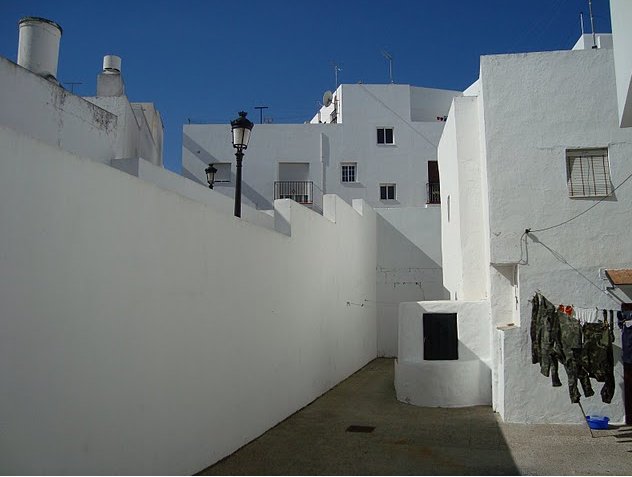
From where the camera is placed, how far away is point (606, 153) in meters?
10.8

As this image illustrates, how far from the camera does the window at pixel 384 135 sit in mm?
26969

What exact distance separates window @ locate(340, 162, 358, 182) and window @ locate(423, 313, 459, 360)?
14260 millimetres

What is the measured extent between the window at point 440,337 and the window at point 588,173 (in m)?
3.59

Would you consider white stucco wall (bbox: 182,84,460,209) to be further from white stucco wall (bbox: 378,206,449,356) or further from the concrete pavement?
the concrete pavement

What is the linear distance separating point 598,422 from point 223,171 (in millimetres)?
19269

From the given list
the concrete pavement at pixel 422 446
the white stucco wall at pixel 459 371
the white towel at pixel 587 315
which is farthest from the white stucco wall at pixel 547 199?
the white stucco wall at pixel 459 371

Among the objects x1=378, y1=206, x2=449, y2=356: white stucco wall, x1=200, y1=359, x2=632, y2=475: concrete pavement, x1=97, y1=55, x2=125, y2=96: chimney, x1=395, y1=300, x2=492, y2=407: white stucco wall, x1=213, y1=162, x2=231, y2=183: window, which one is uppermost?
x1=213, y1=162, x2=231, y2=183: window

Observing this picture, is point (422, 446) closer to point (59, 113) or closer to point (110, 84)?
point (59, 113)

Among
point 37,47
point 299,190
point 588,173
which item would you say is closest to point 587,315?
point 588,173

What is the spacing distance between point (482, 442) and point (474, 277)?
4.42 m

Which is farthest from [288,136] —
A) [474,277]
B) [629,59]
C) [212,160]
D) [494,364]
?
[629,59]

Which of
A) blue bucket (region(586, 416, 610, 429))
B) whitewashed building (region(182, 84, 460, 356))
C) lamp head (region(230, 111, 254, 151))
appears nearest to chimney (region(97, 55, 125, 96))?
lamp head (region(230, 111, 254, 151))

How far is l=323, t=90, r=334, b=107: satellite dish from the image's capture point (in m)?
30.0

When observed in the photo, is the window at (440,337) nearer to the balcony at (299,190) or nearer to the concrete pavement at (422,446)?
the concrete pavement at (422,446)
